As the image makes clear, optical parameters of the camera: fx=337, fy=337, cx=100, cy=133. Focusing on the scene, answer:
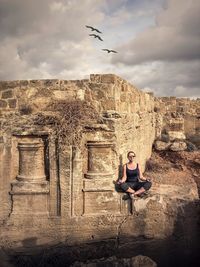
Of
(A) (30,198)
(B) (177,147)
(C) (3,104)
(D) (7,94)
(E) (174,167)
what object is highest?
(D) (7,94)

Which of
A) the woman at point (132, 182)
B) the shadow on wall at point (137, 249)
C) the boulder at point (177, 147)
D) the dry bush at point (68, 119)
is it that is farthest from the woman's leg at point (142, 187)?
the boulder at point (177, 147)

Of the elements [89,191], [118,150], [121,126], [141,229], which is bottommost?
[141,229]

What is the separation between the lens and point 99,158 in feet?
19.0

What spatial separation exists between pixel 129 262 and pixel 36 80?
11.6ft

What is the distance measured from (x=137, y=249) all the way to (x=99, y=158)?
63.9 inches

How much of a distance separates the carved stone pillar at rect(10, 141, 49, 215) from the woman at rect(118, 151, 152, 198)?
1.33 metres

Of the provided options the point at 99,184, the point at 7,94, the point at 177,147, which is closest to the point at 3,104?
the point at 7,94

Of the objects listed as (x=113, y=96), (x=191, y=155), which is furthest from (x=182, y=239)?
(x=191, y=155)

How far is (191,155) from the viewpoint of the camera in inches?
470

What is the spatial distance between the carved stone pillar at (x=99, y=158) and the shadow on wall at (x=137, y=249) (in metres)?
1.14

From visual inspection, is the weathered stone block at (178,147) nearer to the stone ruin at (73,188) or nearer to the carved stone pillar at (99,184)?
the stone ruin at (73,188)

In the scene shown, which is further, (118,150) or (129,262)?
(118,150)

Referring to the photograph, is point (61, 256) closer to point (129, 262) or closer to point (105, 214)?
point (105, 214)

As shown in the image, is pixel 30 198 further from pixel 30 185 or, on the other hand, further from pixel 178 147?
pixel 178 147
